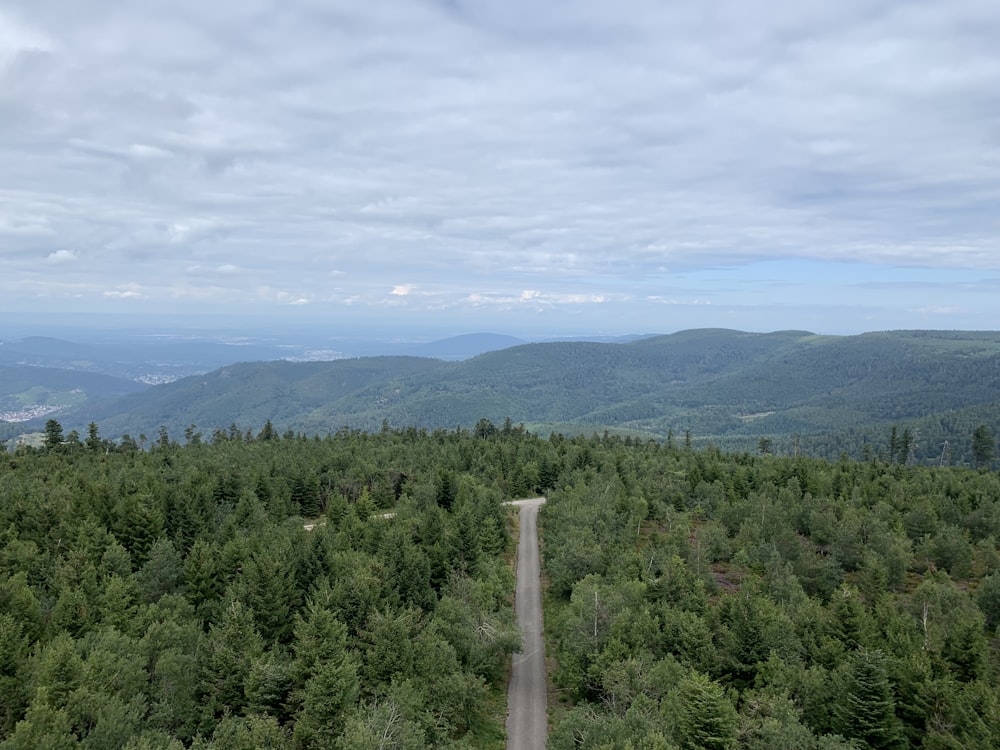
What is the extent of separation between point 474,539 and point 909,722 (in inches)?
1703

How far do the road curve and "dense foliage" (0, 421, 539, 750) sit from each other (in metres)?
1.56

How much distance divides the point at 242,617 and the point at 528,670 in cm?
2652

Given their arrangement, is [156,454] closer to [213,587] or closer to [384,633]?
[213,587]

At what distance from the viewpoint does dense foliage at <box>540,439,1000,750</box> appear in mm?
36094

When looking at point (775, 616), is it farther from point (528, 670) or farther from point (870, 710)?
point (528, 670)

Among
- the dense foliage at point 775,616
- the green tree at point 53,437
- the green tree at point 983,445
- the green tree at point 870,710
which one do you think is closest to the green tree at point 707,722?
the dense foliage at point 775,616

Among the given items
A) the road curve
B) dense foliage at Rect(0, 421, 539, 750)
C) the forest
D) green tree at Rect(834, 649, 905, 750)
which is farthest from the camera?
the road curve

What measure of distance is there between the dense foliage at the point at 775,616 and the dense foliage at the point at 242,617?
9599 mm

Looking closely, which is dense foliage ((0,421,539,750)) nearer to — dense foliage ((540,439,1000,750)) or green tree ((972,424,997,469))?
dense foliage ((540,439,1000,750))

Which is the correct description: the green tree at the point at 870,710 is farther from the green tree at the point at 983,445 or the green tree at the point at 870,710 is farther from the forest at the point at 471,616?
the green tree at the point at 983,445

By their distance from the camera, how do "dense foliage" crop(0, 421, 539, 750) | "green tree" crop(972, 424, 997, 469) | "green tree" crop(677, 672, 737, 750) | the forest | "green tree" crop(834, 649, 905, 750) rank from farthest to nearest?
"green tree" crop(972, 424, 997, 469) → "green tree" crop(834, 649, 905, 750) → the forest → "dense foliage" crop(0, 421, 539, 750) → "green tree" crop(677, 672, 737, 750)

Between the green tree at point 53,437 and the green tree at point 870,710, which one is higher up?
the green tree at point 53,437

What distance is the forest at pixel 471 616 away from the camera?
35656 millimetres

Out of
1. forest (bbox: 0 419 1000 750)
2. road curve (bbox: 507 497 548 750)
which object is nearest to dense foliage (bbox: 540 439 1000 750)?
forest (bbox: 0 419 1000 750)
